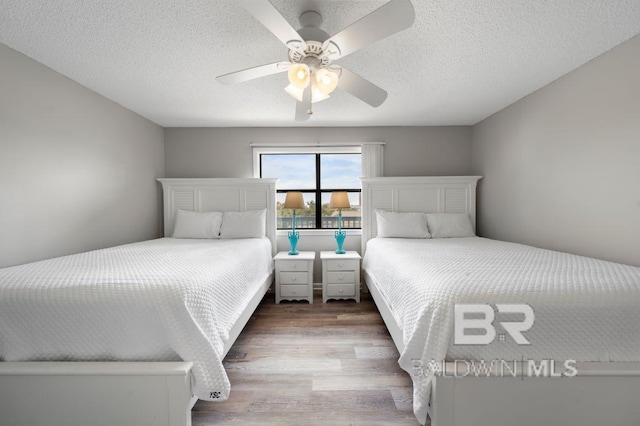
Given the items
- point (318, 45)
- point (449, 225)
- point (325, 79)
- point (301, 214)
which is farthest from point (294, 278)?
point (318, 45)

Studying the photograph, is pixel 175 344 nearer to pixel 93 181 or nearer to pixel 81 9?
pixel 81 9

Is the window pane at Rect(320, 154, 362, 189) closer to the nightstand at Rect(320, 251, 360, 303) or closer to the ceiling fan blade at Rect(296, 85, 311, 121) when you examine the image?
the nightstand at Rect(320, 251, 360, 303)

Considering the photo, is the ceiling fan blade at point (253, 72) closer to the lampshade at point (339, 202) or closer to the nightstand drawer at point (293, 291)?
the lampshade at point (339, 202)

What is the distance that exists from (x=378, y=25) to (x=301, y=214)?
2932 millimetres

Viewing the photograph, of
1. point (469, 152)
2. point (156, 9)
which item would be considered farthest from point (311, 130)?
point (156, 9)

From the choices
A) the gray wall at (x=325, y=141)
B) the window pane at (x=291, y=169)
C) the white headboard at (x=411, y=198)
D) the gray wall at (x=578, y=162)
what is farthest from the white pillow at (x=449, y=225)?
the window pane at (x=291, y=169)

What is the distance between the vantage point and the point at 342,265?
3.47 metres

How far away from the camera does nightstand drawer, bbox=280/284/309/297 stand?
11.3 feet

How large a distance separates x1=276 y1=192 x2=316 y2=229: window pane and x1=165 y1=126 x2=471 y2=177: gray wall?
553 millimetres

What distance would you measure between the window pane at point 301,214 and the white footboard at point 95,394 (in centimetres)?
284

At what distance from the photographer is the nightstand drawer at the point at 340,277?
3.46m

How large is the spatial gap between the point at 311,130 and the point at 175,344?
3.16m

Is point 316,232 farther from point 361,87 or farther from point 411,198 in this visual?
point 361,87

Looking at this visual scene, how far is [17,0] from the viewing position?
1552mm
